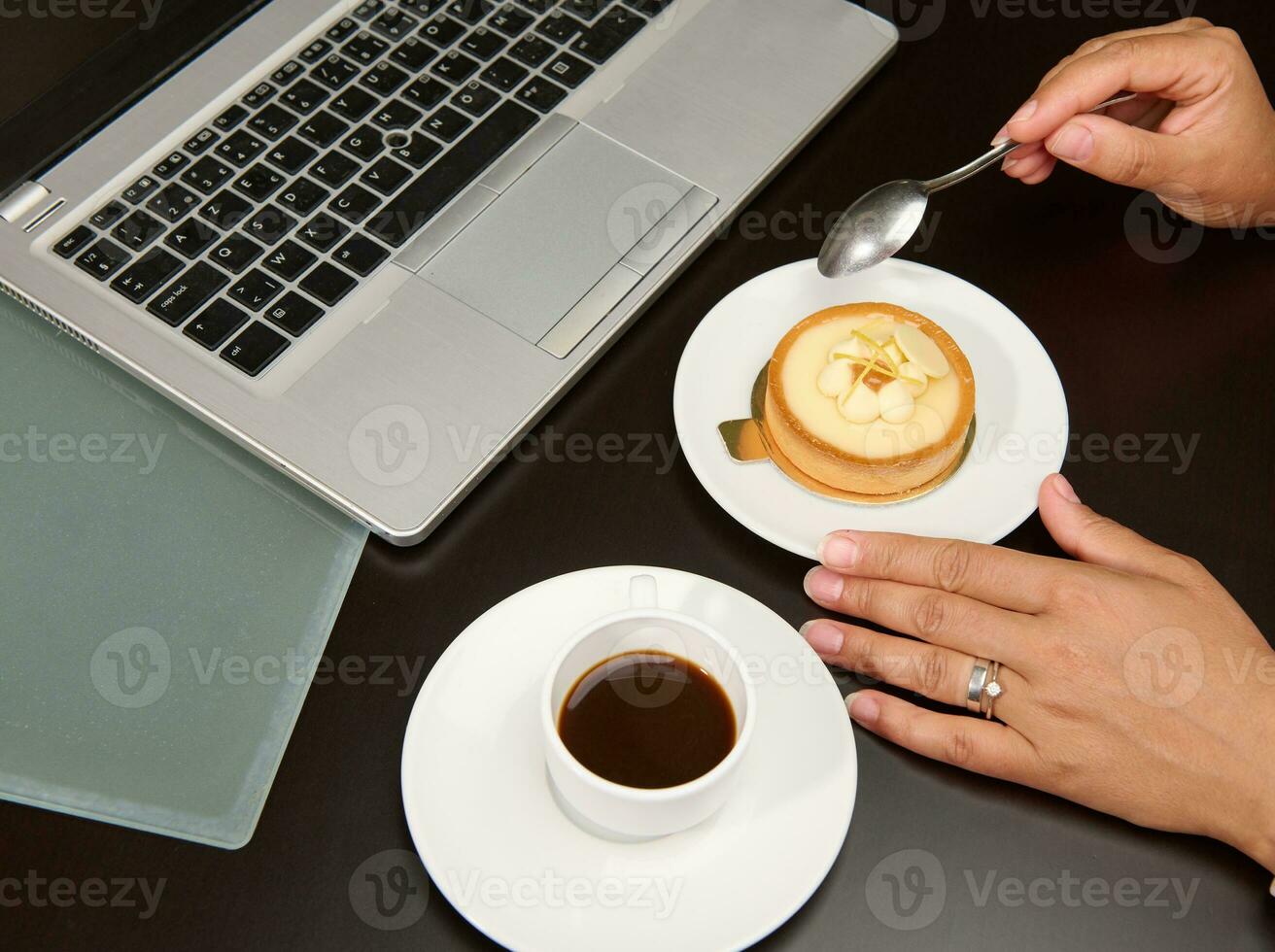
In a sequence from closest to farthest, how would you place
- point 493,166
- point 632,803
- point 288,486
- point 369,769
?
point 632,803
point 369,769
point 288,486
point 493,166

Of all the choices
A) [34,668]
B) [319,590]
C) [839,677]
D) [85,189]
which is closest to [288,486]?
[319,590]

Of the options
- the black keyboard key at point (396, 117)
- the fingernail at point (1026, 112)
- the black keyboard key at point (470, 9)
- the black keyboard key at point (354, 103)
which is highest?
the black keyboard key at point (470, 9)

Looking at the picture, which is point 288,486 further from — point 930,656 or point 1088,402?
point 1088,402

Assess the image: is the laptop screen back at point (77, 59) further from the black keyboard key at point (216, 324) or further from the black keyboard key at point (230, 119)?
the black keyboard key at point (216, 324)

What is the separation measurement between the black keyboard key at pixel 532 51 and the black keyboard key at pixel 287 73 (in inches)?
8.1

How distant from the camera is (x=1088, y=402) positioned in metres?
0.96

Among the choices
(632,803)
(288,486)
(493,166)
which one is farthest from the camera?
(493,166)

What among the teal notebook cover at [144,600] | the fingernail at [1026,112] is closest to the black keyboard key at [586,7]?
the fingernail at [1026,112]

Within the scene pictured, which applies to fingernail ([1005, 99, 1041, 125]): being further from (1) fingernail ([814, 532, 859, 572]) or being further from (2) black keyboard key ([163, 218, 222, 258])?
(2) black keyboard key ([163, 218, 222, 258])

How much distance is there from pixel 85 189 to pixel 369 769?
0.60 m

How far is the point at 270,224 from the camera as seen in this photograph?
3.21 feet

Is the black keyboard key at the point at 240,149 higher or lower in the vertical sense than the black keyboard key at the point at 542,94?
lower

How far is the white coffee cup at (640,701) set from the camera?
Result: 2.14ft

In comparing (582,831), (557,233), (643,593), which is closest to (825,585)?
(643,593)
